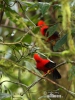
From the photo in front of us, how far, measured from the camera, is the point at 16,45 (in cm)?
167

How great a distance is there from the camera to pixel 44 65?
2.19m

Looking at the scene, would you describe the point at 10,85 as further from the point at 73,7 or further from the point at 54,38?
the point at 73,7

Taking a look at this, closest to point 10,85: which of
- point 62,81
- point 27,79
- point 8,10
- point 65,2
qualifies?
point 27,79

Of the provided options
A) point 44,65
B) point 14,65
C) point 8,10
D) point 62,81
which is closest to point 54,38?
point 62,81

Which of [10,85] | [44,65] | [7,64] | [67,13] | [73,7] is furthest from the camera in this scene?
[10,85]

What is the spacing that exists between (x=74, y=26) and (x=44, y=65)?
657 mm

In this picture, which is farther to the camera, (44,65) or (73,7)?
(44,65)

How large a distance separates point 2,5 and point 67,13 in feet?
2.61

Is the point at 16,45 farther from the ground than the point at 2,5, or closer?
closer

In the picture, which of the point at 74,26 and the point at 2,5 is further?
the point at 2,5

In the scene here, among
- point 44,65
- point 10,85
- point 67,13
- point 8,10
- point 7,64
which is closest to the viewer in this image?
point 67,13

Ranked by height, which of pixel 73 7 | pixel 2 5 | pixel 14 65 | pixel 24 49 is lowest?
pixel 14 65

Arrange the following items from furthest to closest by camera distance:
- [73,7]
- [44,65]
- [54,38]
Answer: [54,38], [44,65], [73,7]

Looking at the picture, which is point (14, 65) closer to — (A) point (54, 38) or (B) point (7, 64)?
(B) point (7, 64)
